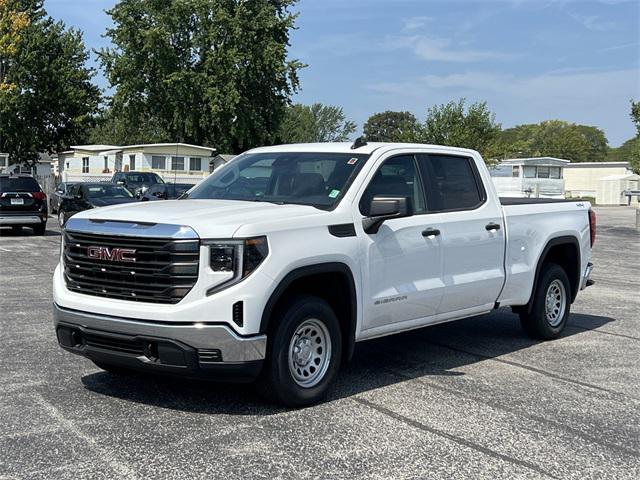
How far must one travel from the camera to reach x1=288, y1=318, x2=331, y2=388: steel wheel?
550 cm

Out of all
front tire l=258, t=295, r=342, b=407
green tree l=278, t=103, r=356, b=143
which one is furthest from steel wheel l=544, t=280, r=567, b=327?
green tree l=278, t=103, r=356, b=143

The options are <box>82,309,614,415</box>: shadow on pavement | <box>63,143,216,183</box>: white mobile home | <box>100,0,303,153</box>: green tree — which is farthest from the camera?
<box>100,0,303,153</box>: green tree

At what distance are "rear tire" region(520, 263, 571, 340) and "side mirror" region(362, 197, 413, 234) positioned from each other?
273 centimetres

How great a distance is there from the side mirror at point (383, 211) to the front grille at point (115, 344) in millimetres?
1875

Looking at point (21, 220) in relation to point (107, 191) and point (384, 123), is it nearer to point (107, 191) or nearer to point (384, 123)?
point (107, 191)

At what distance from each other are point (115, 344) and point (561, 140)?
436ft

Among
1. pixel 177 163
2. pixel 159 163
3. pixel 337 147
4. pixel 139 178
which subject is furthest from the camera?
pixel 177 163

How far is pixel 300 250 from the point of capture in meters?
5.38

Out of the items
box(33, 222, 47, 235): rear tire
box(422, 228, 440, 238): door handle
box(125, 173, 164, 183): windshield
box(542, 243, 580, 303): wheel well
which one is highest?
box(125, 173, 164, 183): windshield

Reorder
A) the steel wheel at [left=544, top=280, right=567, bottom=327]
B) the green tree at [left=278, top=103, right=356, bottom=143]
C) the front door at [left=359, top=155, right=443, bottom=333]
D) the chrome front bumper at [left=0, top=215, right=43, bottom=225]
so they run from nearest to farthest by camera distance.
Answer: the front door at [left=359, top=155, right=443, bottom=333] → the steel wheel at [left=544, top=280, right=567, bottom=327] → the chrome front bumper at [left=0, top=215, right=43, bottom=225] → the green tree at [left=278, top=103, right=356, bottom=143]

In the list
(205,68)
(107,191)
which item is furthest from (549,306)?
(205,68)

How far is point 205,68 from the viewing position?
182 ft

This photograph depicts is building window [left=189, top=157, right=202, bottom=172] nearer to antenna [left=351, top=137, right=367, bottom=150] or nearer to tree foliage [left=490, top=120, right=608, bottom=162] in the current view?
antenna [left=351, top=137, right=367, bottom=150]

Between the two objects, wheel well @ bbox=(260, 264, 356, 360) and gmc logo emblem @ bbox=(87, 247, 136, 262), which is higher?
gmc logo emblem @ bbox=(87, 247, 136, 262)
